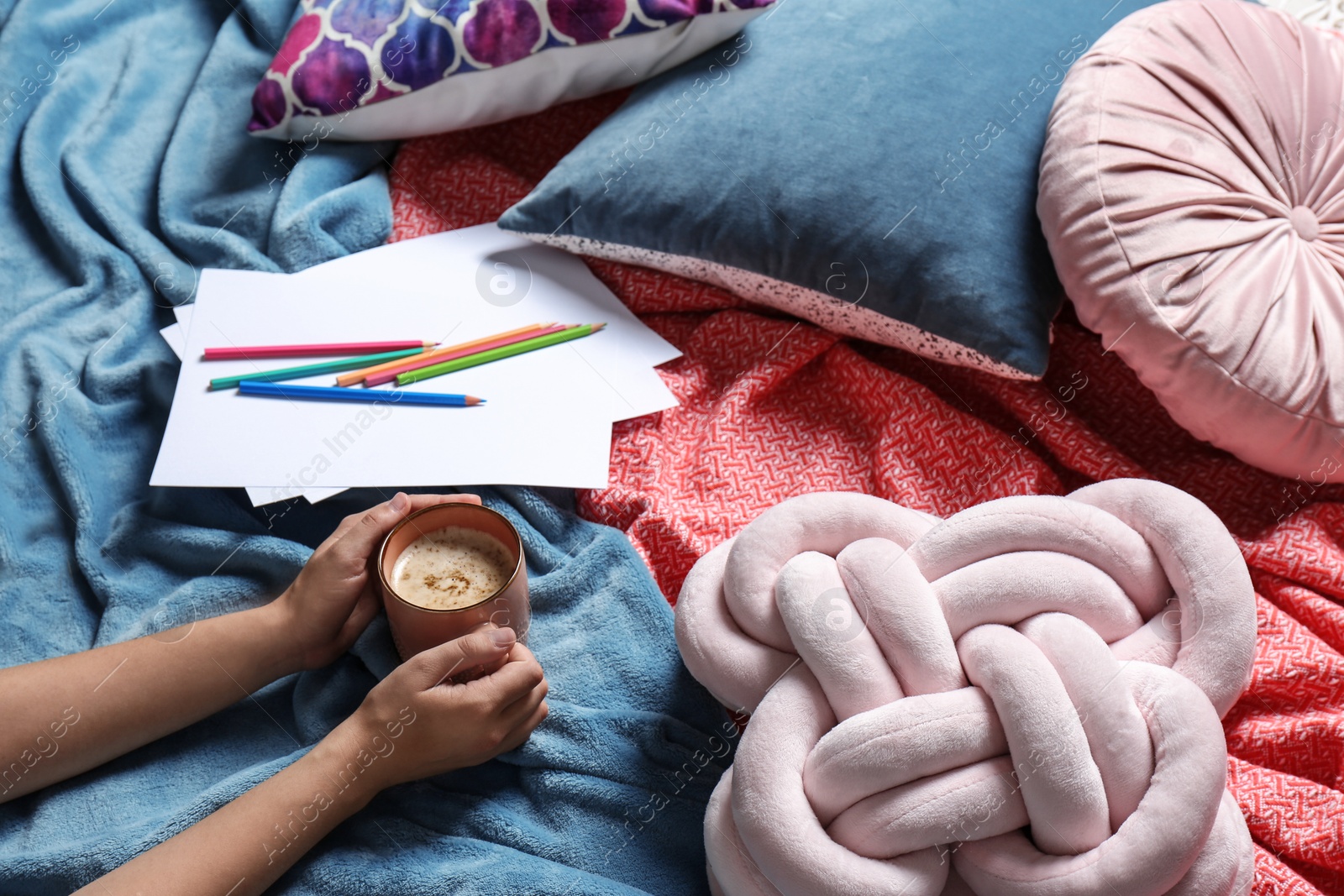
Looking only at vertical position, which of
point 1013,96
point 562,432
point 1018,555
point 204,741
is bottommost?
point 204,741

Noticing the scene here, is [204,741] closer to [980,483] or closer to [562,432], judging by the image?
[562,432]

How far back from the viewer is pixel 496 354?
893mm

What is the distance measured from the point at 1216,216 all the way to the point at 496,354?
1.97 ft

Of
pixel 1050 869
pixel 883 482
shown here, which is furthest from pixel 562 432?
pixel 1050 869

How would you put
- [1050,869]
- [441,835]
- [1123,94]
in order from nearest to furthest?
1. [1050,869]
2. [441,835]
3. [1123,94]

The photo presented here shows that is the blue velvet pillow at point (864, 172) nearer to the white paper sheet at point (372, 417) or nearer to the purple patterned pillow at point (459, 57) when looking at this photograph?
the purple patterned pillow at point (459, 57)

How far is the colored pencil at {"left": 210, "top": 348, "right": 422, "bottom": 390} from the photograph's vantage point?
2.84ft

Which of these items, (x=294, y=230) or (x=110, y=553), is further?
(x=294, y=230)

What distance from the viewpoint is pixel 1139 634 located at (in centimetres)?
60

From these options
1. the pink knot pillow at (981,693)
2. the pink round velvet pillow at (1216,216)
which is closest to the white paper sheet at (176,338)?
the pink knot pillow at (981,693)

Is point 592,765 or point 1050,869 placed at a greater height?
point 1050,869

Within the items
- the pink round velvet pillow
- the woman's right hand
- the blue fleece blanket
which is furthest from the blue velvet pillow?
the woman's right hand

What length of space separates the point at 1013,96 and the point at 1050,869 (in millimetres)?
615

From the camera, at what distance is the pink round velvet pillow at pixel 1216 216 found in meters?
0.72
